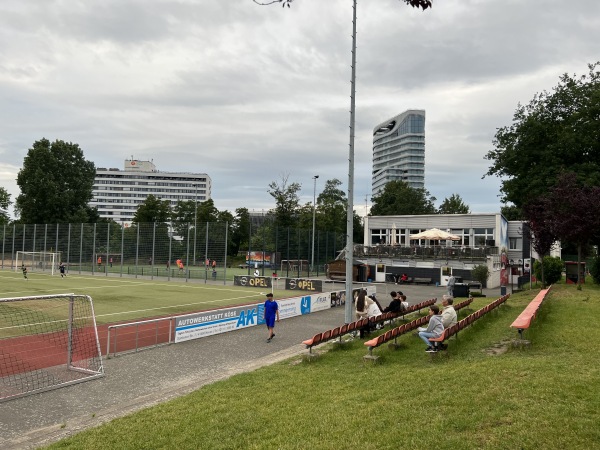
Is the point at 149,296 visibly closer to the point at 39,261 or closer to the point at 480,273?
the point at 480,273

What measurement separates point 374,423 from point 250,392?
3277 mm

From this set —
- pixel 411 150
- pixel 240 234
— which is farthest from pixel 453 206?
pixel 411 150

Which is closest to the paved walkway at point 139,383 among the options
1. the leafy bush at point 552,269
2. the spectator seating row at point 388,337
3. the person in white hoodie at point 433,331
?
the spectator seating row at point 388,337

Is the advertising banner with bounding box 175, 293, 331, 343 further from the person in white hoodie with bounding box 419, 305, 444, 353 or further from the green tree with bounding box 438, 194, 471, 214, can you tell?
the green tree with bounding box 438, 194, 471, 214

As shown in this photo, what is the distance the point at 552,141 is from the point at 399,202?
55067 mm

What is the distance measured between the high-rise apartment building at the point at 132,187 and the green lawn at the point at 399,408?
180 m

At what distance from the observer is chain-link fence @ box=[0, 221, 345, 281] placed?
44562mm

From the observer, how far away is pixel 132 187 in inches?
7436

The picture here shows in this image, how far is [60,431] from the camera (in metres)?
7.96

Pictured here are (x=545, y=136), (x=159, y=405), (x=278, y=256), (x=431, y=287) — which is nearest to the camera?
(x=159, y=405)

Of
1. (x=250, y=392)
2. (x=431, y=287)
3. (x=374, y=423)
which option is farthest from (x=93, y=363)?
(x=431, y=287)

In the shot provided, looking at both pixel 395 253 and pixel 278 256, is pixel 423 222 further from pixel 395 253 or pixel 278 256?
pixel 278 256

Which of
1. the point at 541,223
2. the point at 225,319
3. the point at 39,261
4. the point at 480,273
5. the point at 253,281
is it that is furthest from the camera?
the point at 39,261

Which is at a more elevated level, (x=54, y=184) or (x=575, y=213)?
(x=54, y=184)
